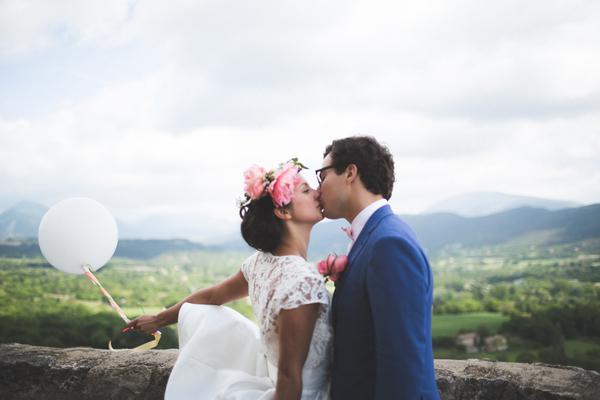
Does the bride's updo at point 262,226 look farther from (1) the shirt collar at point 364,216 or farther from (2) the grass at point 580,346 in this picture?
(2) the grass at point 580,346

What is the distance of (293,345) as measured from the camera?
6.47 ft

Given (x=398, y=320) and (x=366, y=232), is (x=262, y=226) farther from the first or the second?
(x=398, y=320)

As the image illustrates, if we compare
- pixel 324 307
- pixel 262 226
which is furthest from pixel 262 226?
pixel 324 307

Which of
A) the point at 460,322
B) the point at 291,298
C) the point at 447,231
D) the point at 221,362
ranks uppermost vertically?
the point at 291,298

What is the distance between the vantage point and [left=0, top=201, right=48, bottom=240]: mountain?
45.2 meters

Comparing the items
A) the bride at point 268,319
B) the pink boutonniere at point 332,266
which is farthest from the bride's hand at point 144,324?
the pink boutonniere at point 332,266

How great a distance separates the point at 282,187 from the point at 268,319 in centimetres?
64

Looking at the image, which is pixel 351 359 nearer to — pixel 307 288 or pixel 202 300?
pixel 307 288

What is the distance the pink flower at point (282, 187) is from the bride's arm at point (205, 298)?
752 mm

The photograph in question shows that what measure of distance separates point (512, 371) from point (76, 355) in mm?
3074

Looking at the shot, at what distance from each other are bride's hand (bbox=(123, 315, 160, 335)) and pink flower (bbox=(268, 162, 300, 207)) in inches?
59.5

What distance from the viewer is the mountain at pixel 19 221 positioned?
45.2 metres

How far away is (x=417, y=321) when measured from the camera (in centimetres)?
180

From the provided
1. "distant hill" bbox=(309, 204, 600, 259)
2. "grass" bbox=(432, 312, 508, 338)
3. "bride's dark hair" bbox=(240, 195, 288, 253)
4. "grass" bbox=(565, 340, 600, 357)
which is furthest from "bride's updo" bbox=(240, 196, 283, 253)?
"distant hill" bbox=(309, 204, 600, 259)
